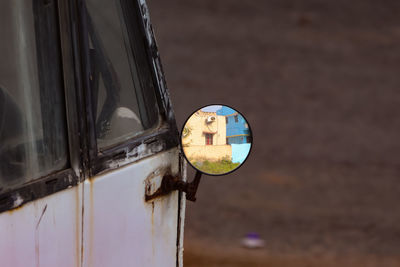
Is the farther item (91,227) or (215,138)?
(215,138)

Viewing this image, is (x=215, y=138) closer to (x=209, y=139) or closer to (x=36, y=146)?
(x=209, y=139)

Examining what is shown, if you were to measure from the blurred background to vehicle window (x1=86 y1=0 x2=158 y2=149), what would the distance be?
9.51 feet

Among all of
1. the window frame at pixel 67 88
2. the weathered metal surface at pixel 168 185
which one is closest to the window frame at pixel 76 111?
the window frame at pixel 67 88

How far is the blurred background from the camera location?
16.0 ft

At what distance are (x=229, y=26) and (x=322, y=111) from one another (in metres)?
1.26

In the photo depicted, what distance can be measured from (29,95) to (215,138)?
51 centimetres

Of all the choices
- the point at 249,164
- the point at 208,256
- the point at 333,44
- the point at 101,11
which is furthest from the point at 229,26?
the point at 101,11

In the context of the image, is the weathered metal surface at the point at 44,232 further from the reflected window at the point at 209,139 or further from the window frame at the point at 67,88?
the reflected window at the point at 209,139

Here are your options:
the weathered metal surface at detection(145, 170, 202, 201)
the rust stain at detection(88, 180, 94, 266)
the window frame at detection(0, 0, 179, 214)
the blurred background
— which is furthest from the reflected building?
the blurred background

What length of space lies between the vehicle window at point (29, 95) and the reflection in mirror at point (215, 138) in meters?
0.37

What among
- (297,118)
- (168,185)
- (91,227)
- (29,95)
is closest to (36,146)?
(29,95)

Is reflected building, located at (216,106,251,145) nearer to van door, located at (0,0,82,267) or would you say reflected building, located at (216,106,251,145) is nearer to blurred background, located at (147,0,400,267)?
van door, located at (0,0,82,267)

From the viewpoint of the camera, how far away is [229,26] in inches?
251

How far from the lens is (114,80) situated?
1612 millimetres
